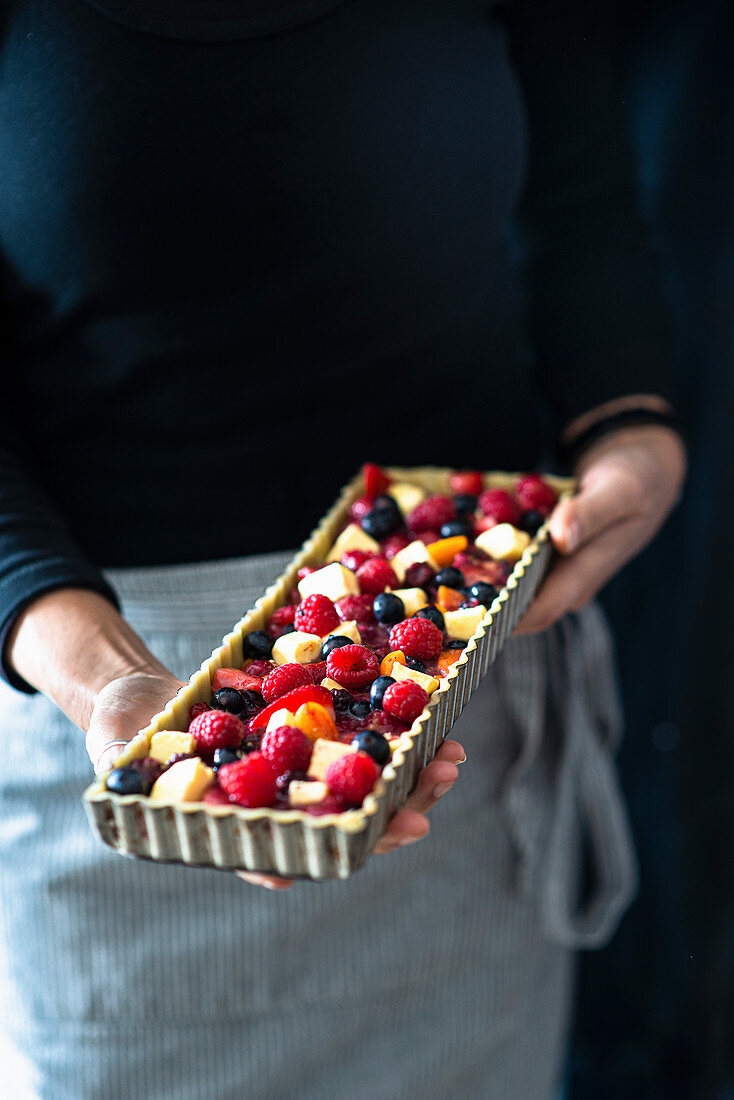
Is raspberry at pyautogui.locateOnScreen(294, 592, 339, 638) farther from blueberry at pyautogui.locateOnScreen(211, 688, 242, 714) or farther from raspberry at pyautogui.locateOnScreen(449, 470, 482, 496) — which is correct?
raspberry at pyautogui.locateOnScreen(449, 470, 482, 496)

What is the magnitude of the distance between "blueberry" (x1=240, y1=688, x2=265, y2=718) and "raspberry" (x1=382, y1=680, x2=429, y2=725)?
0.41 feet

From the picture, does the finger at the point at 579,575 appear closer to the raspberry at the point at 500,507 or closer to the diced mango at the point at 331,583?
the raspberry at the point at 500,507

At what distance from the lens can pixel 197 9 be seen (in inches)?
42.7

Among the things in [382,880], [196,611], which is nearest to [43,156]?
[196,611]

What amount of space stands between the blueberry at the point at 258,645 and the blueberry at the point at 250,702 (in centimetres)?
8

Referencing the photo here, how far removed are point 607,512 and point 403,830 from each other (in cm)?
61

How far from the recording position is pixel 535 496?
4.36 feet

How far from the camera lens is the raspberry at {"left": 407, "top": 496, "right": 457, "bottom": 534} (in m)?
1.29

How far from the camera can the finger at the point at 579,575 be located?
Result: 1284mm

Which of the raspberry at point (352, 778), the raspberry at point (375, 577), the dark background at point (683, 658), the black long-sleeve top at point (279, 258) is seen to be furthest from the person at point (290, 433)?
the dark background at point (683, 658)

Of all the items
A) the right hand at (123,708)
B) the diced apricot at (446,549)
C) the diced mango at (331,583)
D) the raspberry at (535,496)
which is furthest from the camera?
the raspberry at (535,496)

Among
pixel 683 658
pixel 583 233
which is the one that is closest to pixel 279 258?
pixel 583 233

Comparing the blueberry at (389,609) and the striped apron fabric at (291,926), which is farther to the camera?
the striped apron fabric at (291,926)

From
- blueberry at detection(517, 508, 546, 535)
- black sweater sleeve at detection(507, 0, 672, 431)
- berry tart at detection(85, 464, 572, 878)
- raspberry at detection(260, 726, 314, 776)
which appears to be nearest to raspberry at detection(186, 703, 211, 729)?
berry tart at detection(85, 464, 572, 878)
